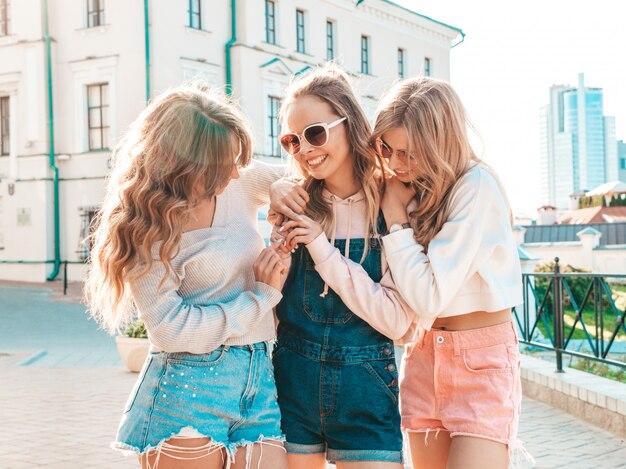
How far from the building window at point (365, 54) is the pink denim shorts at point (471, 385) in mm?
30509

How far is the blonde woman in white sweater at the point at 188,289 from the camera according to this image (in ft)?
7.79

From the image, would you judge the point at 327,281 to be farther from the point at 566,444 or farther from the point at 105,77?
the point at 105,77

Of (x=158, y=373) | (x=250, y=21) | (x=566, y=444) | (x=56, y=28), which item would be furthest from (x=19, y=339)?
(x=250, y=21)

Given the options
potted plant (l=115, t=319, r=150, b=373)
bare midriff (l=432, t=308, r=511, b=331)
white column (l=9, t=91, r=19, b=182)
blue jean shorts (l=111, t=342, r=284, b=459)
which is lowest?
potted plant (l=115, t=319, r=150, b=373)

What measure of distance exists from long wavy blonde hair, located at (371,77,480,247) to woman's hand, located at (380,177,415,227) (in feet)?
0.14

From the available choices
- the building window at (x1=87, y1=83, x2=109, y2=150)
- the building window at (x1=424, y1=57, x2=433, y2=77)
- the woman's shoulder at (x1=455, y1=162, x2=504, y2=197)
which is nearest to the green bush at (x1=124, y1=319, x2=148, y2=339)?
the woman's shoulder at (x1=455, y1=162, x2=504, y2=197)

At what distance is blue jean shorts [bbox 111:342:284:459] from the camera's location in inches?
94.0

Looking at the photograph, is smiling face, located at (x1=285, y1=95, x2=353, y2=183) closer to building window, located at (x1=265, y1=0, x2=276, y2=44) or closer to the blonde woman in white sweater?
the blonde woman in white sweater

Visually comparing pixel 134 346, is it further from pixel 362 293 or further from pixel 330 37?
pixel 330 37

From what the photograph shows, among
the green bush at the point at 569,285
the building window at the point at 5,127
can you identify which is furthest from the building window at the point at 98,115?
the green bush at the point at 569,285

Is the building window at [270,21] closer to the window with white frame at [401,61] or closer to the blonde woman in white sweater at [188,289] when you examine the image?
the window with white frame at [401,61]

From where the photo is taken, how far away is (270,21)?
2731 centimetres

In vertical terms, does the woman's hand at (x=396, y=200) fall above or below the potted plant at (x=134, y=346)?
above

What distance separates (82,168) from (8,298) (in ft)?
19.1
